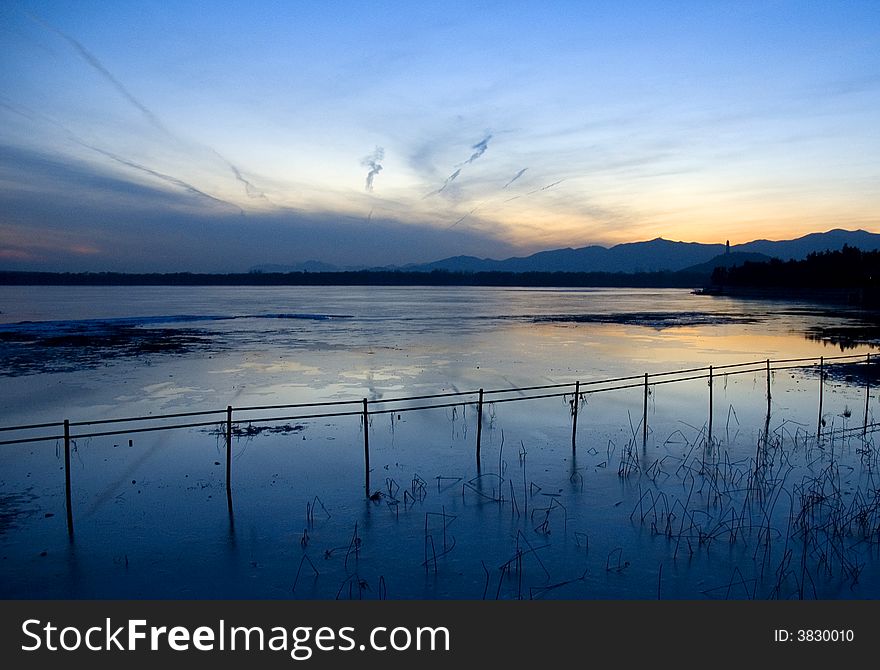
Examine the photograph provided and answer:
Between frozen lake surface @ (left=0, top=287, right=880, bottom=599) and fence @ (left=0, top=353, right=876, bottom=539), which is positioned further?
fence @ (left=0, top=353, right=876, bottom=539)

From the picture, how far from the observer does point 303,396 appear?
19.8m

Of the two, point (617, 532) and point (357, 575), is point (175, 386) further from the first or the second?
point (617, 532)

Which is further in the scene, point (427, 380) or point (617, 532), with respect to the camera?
point (427, 380)

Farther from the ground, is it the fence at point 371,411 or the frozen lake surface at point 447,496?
the fence at point 371,411

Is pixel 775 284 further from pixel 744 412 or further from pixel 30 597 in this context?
pixel 30 597

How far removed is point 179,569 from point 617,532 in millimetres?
6596

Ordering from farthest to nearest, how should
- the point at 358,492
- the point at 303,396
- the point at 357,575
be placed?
1. the point at 303,396
2. the point at 358,492
3. the point at 357,575

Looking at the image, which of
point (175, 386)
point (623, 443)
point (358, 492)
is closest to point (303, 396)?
point (175, 386)

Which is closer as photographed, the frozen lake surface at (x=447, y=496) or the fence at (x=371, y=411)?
the frozen lake surface at (x=447, y=496)

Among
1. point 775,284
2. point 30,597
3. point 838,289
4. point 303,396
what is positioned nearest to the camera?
point 30,597

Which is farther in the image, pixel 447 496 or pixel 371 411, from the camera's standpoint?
pixel 371 411

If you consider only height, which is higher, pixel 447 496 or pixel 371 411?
pixel 371 411

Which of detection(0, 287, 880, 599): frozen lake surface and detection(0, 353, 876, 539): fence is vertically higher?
detection(0, 353, 876, 539): fence

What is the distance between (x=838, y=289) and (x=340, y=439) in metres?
111
